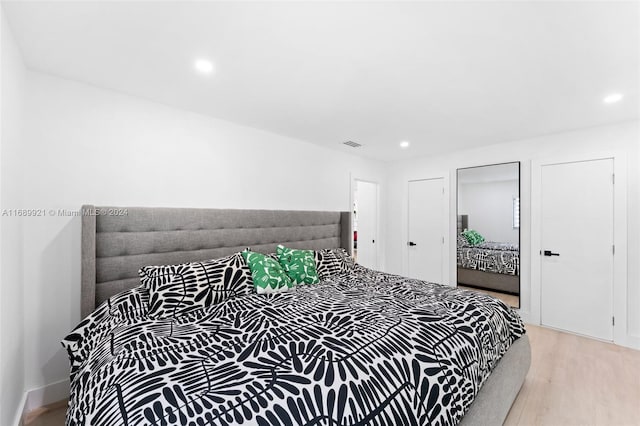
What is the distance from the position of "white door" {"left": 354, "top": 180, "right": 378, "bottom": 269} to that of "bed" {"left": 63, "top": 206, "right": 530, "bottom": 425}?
2285 mm

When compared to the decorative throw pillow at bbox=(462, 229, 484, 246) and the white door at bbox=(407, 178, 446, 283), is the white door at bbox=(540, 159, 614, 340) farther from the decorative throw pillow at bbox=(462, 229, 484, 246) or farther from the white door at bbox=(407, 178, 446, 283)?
the white door at bbox=(407, 178, 446, 283)

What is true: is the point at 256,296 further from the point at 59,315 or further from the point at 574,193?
the point at 574,193

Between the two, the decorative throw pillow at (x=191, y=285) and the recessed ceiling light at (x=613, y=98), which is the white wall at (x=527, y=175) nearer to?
the recessed ceiling light at (x=613, y=98)

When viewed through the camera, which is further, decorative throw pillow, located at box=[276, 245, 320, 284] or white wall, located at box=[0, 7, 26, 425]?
decorative throw pillow, located at box=[276, 245, 320, 284]

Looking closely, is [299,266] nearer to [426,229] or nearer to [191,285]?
[191,285]

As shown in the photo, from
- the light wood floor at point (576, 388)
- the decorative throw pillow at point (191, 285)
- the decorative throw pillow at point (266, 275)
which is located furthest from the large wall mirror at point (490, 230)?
the decorative throw pillow at point (191, 285)

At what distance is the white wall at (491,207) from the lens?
3.88 metres

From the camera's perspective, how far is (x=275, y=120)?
3.03 metres

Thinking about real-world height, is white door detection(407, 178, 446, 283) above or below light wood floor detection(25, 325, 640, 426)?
above

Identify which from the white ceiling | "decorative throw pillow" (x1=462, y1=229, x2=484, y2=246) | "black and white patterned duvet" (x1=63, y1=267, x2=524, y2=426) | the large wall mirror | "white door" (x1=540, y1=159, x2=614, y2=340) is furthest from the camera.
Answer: "decorative throw pillow" (x1=462, y1=229, x2=484, y2=246)

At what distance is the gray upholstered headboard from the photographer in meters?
2.08

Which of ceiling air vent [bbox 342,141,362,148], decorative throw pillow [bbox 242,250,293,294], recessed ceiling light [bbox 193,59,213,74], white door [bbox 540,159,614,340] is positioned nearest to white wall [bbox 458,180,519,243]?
white door [bbox 540,159,614,340]

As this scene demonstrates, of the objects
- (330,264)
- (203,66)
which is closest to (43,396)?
(330,264)

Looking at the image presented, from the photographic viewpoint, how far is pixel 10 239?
5.30ft
